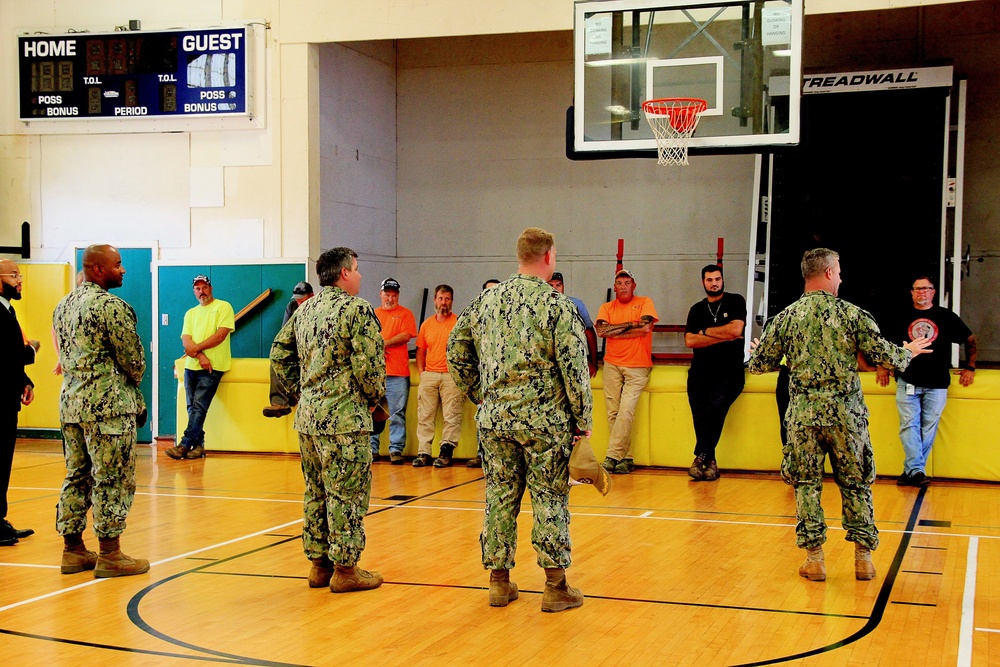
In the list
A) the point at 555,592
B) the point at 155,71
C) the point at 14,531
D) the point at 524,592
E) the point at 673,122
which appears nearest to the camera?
the point at 555,592

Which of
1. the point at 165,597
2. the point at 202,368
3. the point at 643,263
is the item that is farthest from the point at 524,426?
the point at 643,263

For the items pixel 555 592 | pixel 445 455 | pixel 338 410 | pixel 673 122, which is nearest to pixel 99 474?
pixel 338 410

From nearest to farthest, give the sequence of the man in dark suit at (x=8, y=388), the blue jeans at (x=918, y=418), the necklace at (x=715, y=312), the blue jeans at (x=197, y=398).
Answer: the man in dark suit at (x=8, y=388), the blue jeans at (x=918, y=418), the necklace at (x=715, y=312), the blue jeans at (x=197, y=398)

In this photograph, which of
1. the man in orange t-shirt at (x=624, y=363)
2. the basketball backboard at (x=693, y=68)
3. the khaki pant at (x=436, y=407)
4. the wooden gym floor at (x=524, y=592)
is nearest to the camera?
the wooden gym floor at (x=524, y=592)

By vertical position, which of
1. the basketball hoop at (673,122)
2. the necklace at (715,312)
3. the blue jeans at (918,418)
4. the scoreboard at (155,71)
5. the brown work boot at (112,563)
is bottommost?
the brown work boot at (112,563)

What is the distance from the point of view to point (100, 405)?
19.7 feet

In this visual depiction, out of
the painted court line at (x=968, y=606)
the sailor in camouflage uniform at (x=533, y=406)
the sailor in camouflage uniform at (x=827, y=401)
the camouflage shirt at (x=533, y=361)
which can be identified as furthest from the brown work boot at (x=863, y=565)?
the camouflage shirt at (x=533, y=361)

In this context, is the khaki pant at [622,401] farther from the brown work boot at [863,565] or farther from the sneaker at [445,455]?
the brown work boot at [863,565]

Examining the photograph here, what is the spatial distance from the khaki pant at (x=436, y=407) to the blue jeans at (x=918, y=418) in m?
4.32

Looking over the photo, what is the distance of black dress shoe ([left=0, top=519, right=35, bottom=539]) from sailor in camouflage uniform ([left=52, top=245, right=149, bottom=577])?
50.6 inches

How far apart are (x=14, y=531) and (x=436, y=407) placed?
4.84 meters

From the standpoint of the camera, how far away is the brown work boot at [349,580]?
5727 millimetres

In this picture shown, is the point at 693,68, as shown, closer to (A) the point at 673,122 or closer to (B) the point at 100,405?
(A) the point at 673,122

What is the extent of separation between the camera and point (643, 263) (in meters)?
15.0
